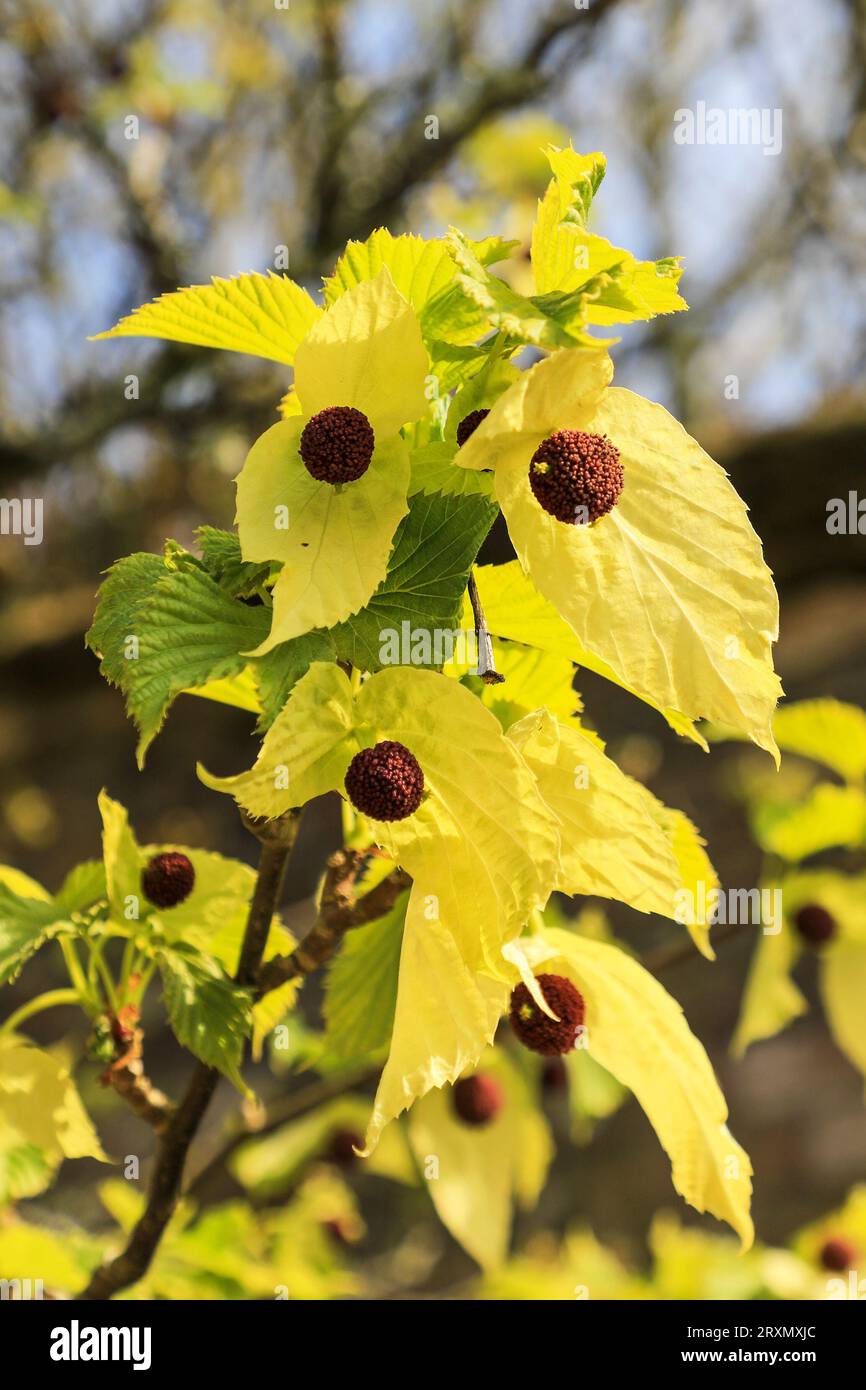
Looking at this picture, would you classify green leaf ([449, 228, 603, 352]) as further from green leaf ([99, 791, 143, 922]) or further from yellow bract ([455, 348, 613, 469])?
green leaf ([99, 791, 143, 922])

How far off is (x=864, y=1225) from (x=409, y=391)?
3.72 ft

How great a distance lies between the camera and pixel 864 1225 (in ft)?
3.88

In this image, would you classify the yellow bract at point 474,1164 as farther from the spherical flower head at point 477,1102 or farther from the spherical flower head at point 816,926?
the spherical flower head at point 816,926

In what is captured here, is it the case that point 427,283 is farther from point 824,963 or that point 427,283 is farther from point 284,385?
point 284,385

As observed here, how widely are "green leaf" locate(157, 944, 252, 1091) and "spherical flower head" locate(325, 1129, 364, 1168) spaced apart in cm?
74

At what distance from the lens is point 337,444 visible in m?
0.40

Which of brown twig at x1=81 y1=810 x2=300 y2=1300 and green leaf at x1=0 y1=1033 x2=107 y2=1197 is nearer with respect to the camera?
brown twig at x1=81 y1=810 x2=300 y2=1300

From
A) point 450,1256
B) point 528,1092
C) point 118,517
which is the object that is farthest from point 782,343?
point 528,1092

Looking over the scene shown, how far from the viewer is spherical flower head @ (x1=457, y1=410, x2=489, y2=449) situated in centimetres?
41

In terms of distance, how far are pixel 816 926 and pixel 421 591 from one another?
0.64 meters

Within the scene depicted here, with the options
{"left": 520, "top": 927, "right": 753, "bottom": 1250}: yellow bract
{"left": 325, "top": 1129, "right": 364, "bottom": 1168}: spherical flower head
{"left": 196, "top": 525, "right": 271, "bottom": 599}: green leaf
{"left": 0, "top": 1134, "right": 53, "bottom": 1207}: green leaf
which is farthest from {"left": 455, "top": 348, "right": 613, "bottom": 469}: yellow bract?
{"left": 325, "top": 1129, "right": 364, "bottom": 1168}: spherical flower head

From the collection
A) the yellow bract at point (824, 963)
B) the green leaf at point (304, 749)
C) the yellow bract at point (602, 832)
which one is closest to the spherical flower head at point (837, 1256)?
the yellow bract at point (824, 963)

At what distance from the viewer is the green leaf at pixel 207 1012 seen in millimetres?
500

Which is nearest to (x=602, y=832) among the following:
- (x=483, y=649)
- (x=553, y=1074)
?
(x=483, y=649)
